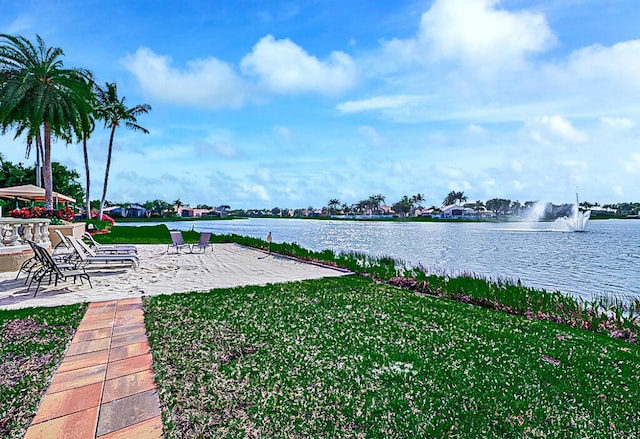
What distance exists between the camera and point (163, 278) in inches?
332

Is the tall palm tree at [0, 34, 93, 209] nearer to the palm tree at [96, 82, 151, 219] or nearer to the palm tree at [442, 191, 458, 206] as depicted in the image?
the palm tree at [96, 82, 151, 219]

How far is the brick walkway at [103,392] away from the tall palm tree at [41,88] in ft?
50.6

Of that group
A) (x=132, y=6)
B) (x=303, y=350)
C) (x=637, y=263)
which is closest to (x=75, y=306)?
(x=303, y=350)

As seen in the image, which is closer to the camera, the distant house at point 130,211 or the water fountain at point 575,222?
the water fountain at point 575,222

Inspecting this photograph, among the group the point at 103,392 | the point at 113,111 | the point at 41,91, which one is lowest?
the point at 103,392

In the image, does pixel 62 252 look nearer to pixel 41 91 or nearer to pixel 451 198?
pixel 41 91

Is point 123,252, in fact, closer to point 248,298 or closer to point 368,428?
point 248,298

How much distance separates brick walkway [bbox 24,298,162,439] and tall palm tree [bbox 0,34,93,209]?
50.6ft

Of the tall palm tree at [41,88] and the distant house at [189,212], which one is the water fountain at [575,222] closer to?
the tall palm tree at [41,88]

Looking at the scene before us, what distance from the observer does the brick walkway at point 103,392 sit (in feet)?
8.30

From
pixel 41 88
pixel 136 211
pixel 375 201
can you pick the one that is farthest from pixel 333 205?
pixel 41 88

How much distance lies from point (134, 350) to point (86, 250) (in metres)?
6.70

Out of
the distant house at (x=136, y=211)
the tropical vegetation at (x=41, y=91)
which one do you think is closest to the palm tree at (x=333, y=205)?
the distant house at (x=136, y=211)

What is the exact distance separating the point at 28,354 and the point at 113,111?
32908 mm
